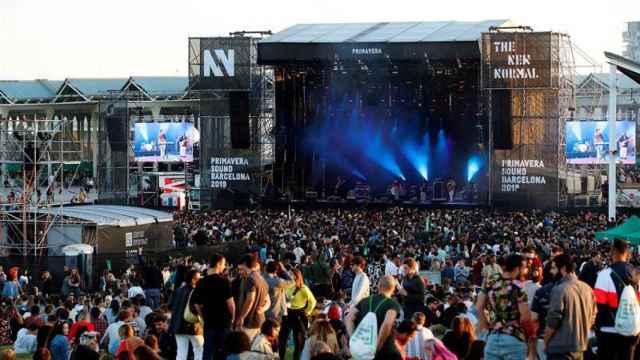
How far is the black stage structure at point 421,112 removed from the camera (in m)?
41.5

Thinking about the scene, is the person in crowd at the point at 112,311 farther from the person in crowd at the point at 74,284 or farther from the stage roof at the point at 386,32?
the stage roof at the point at 386,32

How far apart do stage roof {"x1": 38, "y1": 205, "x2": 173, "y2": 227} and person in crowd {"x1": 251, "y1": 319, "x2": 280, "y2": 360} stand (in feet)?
62.3

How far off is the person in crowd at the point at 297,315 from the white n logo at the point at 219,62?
107 feet

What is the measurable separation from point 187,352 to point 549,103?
1249 inches

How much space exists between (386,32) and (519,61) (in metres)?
6.60

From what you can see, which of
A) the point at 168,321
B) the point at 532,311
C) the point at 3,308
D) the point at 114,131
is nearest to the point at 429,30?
the point at 114,131

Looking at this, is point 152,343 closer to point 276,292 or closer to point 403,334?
point 276,292

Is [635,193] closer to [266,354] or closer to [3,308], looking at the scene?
[3,308]

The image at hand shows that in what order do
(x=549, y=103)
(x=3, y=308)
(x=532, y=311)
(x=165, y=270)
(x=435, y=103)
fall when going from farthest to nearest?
1. (x=435, y=103)
2. (x=549, y=103)
3. (x=165, y=270)
4. (x=3, y=308)
5. (x=532, y=311)

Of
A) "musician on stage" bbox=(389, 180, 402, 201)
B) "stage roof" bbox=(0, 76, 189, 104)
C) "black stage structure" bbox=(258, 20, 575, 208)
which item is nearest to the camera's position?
"black stage structure" bbox=(258, 20, 575, 208)

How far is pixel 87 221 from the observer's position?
2905 centimetres

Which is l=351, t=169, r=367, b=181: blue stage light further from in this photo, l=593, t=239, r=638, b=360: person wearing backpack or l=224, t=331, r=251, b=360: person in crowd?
l=224, t=331, r=251, b=360: person in crowd

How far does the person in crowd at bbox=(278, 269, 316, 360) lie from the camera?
12.3 metres

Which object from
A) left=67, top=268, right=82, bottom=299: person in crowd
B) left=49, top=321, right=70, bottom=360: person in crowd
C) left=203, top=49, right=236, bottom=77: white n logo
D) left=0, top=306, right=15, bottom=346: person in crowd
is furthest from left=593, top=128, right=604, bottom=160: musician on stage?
left=49, top=321, right=70, bottom=360: person in crowd
